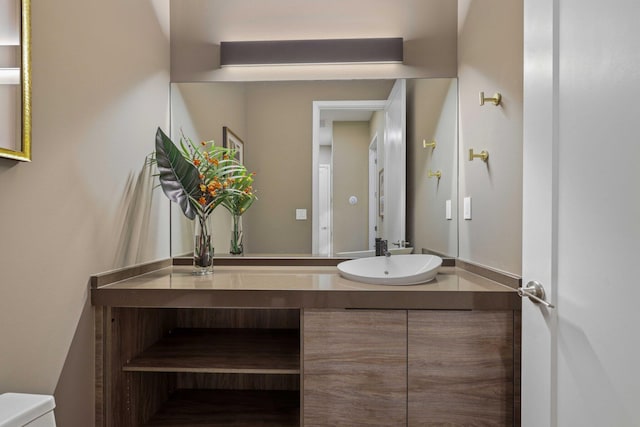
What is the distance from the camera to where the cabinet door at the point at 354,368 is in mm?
1393

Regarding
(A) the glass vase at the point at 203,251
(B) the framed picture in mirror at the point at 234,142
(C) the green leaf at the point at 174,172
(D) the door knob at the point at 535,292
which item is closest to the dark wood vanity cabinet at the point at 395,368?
(D) the door knob at the point at 535,292

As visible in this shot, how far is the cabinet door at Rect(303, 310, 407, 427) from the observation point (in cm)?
139

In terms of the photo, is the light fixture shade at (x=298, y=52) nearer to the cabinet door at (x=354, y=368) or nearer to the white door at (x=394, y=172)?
the white door at (x=394, y=172)

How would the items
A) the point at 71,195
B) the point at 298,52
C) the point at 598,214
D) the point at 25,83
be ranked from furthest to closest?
the point at 298,52, the point at 71,195, the point at 25,83, the point at 598,214

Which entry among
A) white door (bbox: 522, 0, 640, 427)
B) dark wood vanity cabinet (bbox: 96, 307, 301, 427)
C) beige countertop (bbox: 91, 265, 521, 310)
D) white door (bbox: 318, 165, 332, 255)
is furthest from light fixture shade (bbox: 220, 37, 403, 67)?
dark wood vanity cabinet (bbox: 96, 307, 301, 427)

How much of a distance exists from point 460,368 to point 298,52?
172cm

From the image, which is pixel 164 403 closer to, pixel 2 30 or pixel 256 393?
pixel 256 393

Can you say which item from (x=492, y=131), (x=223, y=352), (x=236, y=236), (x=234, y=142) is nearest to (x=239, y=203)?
(x=236, y=236)

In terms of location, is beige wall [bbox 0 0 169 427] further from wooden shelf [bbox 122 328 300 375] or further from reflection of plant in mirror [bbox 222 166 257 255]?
reflection of plant in mirror [bbox 222 166 257 255]

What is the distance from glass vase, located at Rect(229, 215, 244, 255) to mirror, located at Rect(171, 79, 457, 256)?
25mm

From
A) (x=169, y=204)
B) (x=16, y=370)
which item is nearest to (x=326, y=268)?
(x=169, y=204)

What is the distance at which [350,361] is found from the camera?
1.40 meters

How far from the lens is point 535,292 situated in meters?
1.11

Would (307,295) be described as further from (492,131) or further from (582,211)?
(492,131)
